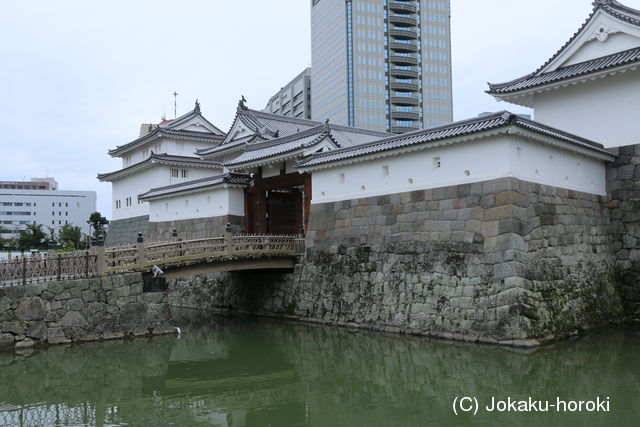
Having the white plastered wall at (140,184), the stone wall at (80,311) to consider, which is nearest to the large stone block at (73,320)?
the stone wall at (80,311)

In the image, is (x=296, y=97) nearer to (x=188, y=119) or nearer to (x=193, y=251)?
(x=188, y=119)

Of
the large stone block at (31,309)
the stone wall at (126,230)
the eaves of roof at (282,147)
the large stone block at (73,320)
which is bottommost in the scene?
the large stone block at (73,320)

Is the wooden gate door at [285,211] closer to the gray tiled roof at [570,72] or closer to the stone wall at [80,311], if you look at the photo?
the stone wall at [80,311]

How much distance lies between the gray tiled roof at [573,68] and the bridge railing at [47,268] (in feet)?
39.2

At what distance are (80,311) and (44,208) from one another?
219 ft

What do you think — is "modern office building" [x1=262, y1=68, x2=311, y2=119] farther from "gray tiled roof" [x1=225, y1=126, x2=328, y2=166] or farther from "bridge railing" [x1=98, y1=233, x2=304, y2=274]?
"bridge railing" [x1=98, y1=233, x2=304, y2=274]

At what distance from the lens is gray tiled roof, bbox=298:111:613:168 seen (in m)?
11.8

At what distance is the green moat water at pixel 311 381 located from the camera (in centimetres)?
769

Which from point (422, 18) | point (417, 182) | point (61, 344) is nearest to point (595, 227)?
point (417, 182)

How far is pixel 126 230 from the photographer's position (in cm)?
3073

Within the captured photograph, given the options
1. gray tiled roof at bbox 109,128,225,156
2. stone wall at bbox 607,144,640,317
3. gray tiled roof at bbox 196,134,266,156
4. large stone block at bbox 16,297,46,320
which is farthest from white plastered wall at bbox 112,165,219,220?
stone wall at bbox 607,144,640,317

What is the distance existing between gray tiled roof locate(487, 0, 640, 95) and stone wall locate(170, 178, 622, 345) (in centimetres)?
329

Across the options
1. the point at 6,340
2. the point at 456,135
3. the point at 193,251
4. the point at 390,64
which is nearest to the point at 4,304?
the point at 6,340

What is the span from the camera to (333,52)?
6731 centimetres
